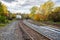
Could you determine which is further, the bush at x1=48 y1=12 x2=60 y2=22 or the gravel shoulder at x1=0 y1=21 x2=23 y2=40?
the bush at x1=48 y1=12 x2=60 y2=22

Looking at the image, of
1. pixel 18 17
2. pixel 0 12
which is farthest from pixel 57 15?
pixel 18 17

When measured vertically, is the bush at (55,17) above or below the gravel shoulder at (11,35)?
below

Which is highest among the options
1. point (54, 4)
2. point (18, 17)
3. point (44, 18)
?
point (54, 4)

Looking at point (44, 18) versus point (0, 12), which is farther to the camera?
point (44, 18)

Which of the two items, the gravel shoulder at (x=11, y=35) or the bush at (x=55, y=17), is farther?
the bush at (x=55, y=17)

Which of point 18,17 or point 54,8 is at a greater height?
point 54,8

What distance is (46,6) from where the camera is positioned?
90562 mm

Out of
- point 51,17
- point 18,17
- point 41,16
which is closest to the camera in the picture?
point 51,17

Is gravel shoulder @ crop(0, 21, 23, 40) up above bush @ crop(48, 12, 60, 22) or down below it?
above

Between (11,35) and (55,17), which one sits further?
(55,17)

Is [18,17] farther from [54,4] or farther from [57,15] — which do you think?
[57,15]

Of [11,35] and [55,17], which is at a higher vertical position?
[11,35]

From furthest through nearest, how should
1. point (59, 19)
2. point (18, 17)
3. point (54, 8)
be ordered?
point (18, 17) → point (54, 8) → point (59, 19)

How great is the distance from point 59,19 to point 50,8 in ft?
55.4
